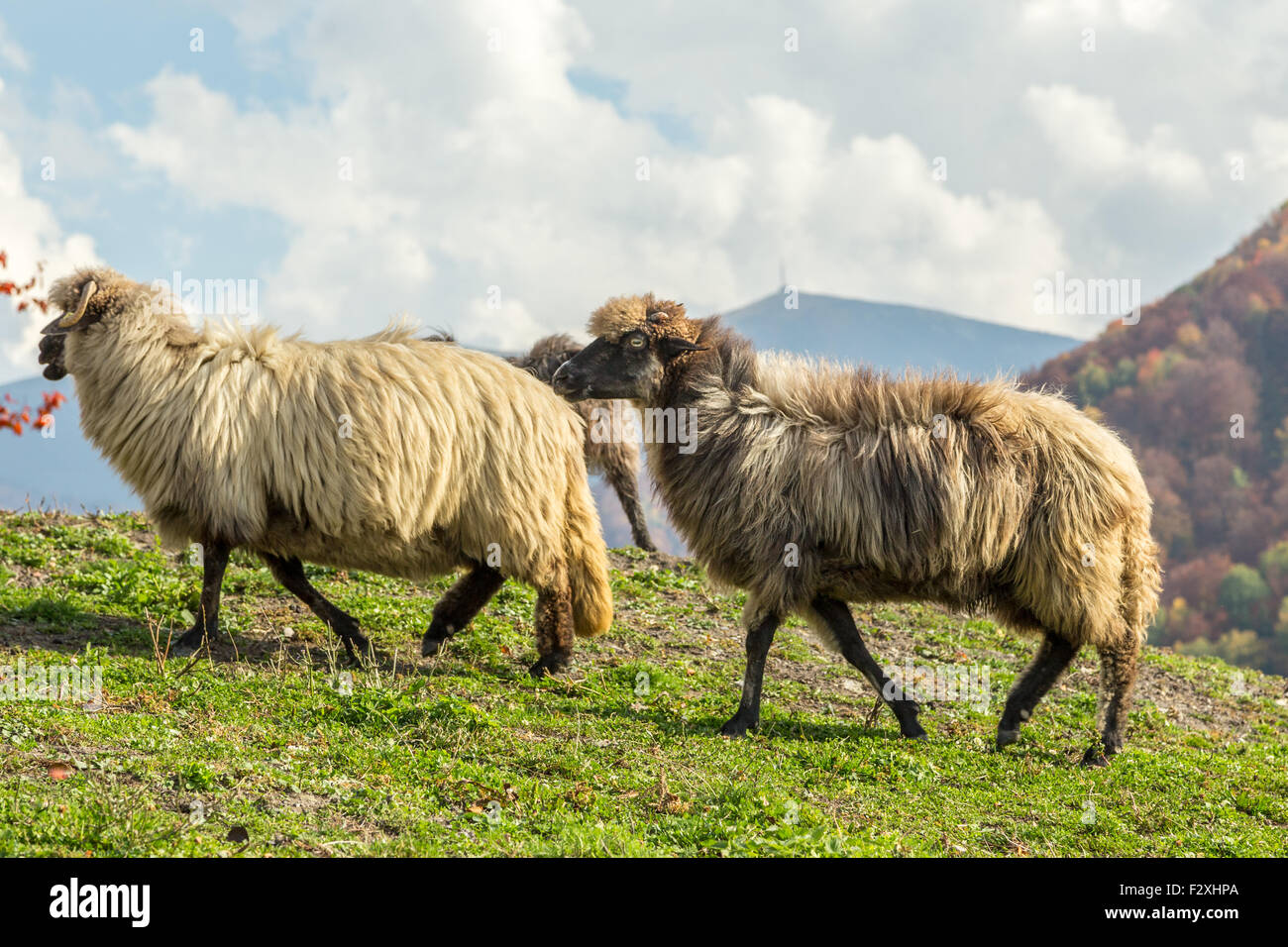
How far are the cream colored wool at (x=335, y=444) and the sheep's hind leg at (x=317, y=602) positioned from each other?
34 centimetres

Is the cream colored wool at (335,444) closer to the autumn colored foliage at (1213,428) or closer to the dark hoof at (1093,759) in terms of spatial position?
the dark hoof at (1093,759)

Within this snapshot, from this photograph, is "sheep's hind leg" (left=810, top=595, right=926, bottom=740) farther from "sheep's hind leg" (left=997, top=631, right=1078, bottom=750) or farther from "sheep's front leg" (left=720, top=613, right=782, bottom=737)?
"sheep's hind leg" (left=997, top=631, right=1078, bottom=750)

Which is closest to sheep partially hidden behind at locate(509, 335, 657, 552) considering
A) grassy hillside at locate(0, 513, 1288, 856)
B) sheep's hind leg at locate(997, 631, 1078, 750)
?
grassy hillside at locate(0, 513, 1288, 856)

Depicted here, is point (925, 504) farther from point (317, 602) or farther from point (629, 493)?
point (629, 493)

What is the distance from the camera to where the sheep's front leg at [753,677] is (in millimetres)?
7469

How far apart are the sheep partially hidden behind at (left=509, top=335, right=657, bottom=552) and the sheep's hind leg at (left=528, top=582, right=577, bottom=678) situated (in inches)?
198

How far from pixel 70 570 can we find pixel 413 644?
3209 millimetres

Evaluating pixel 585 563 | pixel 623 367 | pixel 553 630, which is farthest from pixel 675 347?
pixel 553 630

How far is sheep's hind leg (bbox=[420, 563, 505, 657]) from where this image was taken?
8.70 meters

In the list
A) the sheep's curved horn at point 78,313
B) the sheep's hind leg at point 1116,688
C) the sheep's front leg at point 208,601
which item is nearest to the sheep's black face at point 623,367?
the sheep's front leg at point 208,601

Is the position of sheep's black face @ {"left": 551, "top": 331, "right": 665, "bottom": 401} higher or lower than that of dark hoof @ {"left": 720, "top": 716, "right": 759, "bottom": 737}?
higher

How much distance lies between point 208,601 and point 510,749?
2862mm

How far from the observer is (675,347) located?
27.1 ft
